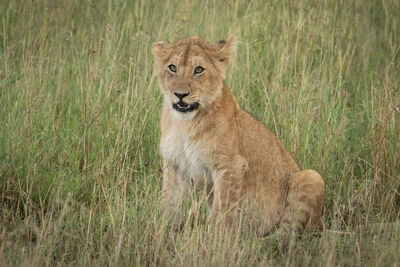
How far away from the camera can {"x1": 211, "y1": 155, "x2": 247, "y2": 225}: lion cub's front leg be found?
501cm

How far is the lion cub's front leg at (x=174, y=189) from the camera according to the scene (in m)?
5.18

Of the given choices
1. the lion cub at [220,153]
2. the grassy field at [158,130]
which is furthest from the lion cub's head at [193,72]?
the grassy field at [158,130]

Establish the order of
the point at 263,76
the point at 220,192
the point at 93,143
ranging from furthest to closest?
the point at 263,76
the point at 93,143
the point at 220,192

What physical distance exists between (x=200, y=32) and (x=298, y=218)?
2849mm

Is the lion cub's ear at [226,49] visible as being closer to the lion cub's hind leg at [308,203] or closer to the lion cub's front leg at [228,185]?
the lion cub's front leg at [228,185]

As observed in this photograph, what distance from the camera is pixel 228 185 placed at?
5.04 m

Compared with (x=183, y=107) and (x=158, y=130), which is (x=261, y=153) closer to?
(x=183, y=107)

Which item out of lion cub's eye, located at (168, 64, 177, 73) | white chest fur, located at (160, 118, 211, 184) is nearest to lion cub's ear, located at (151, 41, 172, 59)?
lion cub's eye, located at (168, 64, 177, 73)

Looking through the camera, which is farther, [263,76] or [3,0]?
[3,0]

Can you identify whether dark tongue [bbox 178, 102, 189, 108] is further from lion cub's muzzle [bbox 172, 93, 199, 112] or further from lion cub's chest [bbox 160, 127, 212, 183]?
lion cub's chest [bbox 160, 127, 212, 183]

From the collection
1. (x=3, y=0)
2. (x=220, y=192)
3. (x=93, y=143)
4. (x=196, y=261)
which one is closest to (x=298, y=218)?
(x=220, y=192)

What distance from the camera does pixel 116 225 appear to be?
468 centimetres

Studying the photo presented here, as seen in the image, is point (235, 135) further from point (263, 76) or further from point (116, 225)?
point (263, 76)

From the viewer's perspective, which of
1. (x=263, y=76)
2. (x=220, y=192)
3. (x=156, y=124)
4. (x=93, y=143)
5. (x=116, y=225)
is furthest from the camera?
(x=263, y=76)
